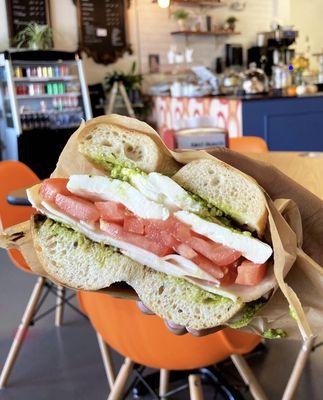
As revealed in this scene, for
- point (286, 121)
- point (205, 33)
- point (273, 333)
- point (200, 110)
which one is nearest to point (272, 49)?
point (205, 33)

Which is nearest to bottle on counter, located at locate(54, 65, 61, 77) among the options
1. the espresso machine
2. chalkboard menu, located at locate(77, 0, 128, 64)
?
chalkboard menu, located at locate(77, 0, 128, 64)

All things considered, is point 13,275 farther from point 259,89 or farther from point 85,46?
point 85,46

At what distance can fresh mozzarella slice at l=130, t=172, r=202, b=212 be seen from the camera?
0.97 metres

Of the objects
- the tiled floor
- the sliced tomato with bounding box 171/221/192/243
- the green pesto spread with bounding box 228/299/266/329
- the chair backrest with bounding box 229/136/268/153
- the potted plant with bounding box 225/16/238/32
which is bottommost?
the tiled floor

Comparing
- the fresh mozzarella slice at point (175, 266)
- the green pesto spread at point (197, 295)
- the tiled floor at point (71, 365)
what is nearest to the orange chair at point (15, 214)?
the tiled floor at point (71, 365)

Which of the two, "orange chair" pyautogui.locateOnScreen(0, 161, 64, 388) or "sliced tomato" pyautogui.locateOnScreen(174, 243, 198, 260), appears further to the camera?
"orange chair" pyautogui.locateOnScreen(0, 161, 64, 388)

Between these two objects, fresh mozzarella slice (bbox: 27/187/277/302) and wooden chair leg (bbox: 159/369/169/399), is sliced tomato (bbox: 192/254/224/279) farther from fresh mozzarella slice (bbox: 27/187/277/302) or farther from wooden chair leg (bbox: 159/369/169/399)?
wooden chair leg (bbox: 159/369/169/399)

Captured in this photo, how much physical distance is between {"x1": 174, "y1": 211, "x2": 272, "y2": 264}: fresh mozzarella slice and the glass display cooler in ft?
18.5

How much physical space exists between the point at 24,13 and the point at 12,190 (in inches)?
203

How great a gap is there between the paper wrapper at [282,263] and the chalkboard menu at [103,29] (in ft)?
22.2

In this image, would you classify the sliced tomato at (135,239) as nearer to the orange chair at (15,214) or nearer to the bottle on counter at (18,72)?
the orange chair at (15,214)

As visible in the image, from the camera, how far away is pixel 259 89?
5.75m

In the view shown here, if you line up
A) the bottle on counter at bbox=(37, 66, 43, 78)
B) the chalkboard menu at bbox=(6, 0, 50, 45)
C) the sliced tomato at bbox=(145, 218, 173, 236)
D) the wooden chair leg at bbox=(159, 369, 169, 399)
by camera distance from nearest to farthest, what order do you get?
the sliced tomato at bbox=(145, 218, 173, 236), the wooden chair leg at bbox=(159, 369, 169, 399), the bottle on counter at bbox=(37, 66, 43, 78), the chalkboard menu at bbox=(6, 0, 50, 45)

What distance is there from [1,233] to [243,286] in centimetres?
54
